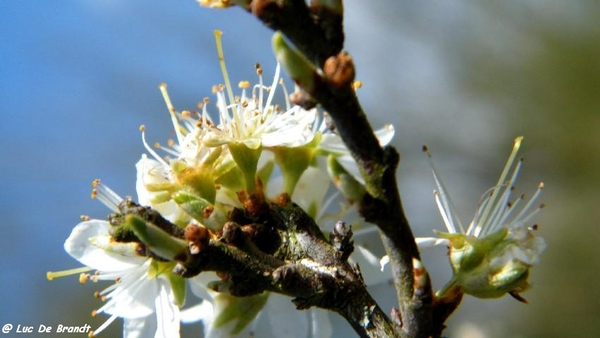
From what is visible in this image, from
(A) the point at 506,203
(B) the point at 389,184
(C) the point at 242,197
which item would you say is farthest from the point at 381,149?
(A) the point at 506,203

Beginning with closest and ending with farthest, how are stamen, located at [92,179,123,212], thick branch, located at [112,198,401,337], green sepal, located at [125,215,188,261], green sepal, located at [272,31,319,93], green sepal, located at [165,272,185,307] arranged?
green sepal, located at [272,31,319,93] < green sepal, located at [125,215,188,261] < thick branch, located at [112,198,401,337] < green sepal, located at [165,272,185,307] < stamen, located at [92,179,123,212]

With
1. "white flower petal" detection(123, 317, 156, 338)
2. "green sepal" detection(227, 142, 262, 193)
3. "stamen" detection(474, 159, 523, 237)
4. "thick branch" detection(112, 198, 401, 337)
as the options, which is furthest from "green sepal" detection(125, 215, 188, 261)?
"stamen" detection(474, 159, 523, 237)

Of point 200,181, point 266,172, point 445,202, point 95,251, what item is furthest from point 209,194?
point 445,202

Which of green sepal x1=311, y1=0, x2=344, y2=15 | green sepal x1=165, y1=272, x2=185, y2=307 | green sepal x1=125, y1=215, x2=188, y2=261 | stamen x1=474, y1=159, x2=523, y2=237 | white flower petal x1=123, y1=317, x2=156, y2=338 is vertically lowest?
white flower petal x1=123, y1=317, x2=156, y2=338

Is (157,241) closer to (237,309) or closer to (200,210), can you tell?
(200,210)

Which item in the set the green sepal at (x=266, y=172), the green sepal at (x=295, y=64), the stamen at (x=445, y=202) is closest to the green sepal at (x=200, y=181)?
the green sepal at (x=266, y=172)

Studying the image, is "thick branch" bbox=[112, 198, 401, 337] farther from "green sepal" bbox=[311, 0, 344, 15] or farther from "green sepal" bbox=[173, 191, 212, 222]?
"green sepal" bbox=[311, 0, 344, 15]

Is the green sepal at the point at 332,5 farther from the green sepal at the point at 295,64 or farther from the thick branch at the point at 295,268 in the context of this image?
the thick branch at the point at 295,268
